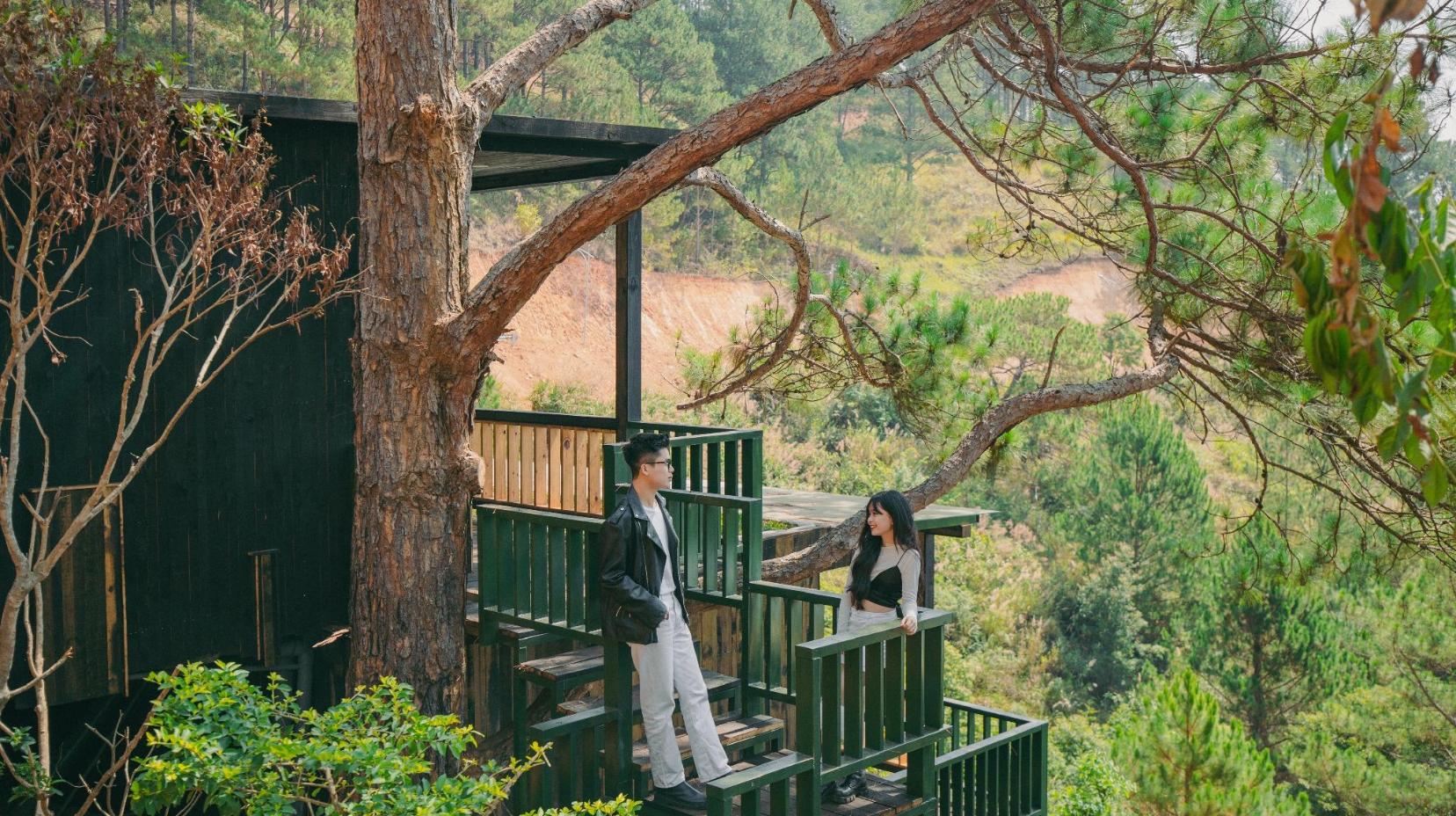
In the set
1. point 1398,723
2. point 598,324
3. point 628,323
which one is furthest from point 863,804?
point 598,324

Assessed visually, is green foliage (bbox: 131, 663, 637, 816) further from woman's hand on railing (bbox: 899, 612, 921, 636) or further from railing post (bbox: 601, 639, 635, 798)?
woman's hand on railing (bbox: 899, 612, 921, 636)

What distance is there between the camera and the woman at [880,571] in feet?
19.6

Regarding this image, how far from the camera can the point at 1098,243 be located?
8.21 m

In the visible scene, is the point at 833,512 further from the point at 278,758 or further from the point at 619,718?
the point at 278,758

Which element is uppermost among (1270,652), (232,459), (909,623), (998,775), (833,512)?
(232,459)

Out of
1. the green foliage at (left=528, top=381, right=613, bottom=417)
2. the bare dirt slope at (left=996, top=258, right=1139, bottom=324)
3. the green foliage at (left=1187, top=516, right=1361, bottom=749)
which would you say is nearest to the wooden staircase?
the green foliage at (left=1187, top=516, right=1361, bottom=749)

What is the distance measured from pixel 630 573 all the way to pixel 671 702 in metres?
0.62

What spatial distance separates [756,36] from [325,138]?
111 ft

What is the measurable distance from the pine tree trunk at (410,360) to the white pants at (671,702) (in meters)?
1.59

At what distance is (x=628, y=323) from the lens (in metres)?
8.74

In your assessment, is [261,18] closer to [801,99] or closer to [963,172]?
[801,99]

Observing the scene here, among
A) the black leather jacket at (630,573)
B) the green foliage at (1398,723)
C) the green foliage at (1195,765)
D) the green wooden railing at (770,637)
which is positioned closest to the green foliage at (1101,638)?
the green foliage at (1398,723)

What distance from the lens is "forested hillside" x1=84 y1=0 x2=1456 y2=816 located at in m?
9.50

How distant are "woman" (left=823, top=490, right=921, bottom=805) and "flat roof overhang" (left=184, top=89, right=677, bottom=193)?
3026 millimetres
